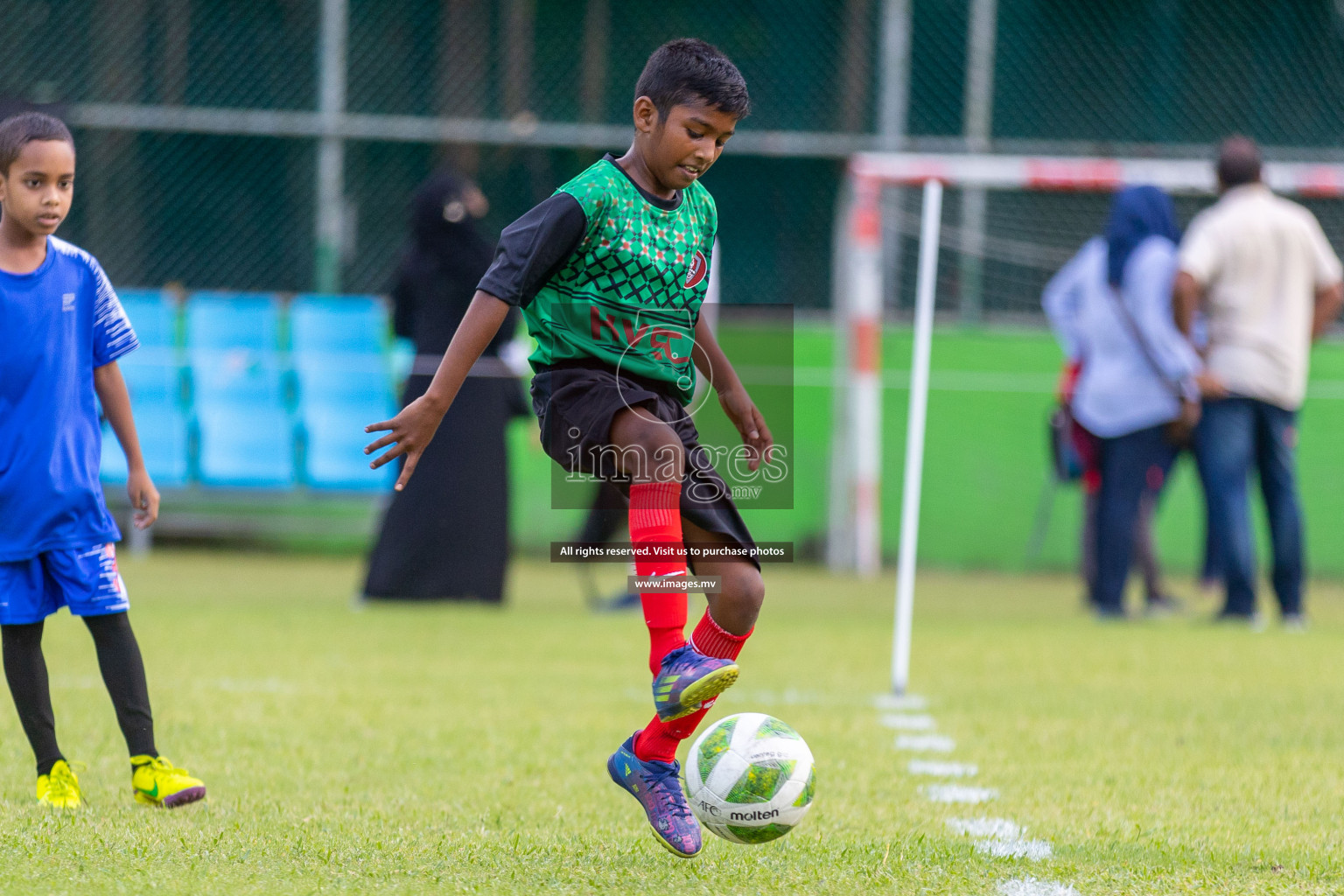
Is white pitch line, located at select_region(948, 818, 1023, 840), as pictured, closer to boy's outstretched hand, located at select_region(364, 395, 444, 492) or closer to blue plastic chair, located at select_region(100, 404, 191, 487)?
boy's outstretched hand, located at select_region(364, 395, 444, 492)

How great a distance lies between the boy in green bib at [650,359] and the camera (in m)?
3.26

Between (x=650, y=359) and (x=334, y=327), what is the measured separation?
343 inches

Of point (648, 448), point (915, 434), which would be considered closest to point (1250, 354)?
point (915, 434)

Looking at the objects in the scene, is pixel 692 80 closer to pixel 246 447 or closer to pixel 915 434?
pixel 915 434

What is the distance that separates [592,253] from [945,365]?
9209mm

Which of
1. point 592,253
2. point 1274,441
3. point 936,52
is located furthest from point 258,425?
point 592,253

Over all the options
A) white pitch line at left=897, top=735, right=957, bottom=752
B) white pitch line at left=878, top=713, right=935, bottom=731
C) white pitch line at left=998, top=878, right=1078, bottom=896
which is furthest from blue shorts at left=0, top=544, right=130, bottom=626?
white pitch line at left=878, top=713, right=935, bottom=731

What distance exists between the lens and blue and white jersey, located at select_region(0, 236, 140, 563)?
375 cm

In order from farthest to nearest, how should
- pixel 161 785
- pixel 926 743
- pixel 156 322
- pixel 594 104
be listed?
pixel 594 104 → pixel 156 322 → pixel 926 743 → pixel 161 785

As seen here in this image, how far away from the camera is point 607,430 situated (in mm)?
3295

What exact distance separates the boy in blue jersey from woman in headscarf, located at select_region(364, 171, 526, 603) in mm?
4789

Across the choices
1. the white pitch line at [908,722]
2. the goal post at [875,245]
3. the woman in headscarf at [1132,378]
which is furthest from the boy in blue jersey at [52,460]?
the goal post at [875,245]

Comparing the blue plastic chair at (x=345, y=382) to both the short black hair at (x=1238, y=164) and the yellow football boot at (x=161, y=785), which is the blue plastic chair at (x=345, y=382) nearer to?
the short black hair at (x=1238, y=164)

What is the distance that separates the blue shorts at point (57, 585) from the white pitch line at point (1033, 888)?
2137mm
